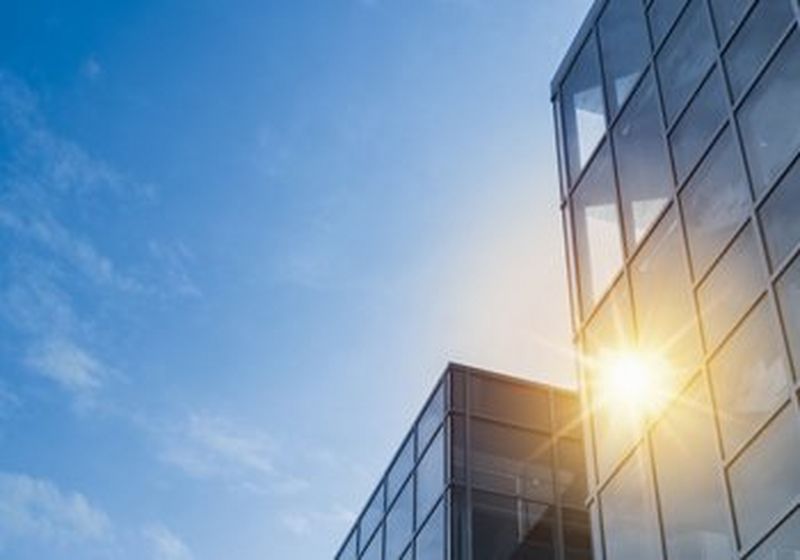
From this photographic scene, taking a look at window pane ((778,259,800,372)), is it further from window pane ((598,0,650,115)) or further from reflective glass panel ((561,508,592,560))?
reflective glass panel ((561,508,592,560))

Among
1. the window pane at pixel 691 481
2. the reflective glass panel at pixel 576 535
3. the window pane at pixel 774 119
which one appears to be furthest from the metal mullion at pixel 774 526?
the reflective glass panel at pixel 576 535

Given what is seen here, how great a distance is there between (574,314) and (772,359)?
534cm

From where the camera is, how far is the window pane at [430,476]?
20.9 meters

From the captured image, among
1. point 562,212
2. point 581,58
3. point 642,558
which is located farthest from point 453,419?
point 642,558

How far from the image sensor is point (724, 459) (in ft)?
36.5

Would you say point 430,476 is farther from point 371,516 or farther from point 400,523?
point 371,516

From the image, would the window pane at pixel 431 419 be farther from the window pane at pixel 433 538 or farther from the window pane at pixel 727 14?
the window pane at pixel 727 14

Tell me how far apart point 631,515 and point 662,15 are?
20.5 ft

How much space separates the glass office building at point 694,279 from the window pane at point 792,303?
0.02 m

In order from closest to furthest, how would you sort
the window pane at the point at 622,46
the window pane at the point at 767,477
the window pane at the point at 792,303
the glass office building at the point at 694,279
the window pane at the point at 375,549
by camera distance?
1. the window pane at the point at 767,477
2. the window pane at the point at 792,303
3. the glass office building at the point at 694,279
4. the window pane at the point at 622,46
5. the window pane at the point at 375,549

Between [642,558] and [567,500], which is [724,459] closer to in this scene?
[642,558]

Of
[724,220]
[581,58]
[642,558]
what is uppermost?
[581,58]

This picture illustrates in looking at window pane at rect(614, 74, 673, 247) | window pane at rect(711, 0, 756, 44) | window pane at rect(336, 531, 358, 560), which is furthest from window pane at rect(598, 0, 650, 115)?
window pane at rect(336, 531, 358, 560)

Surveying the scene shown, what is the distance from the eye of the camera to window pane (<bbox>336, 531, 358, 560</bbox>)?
26.1 m
